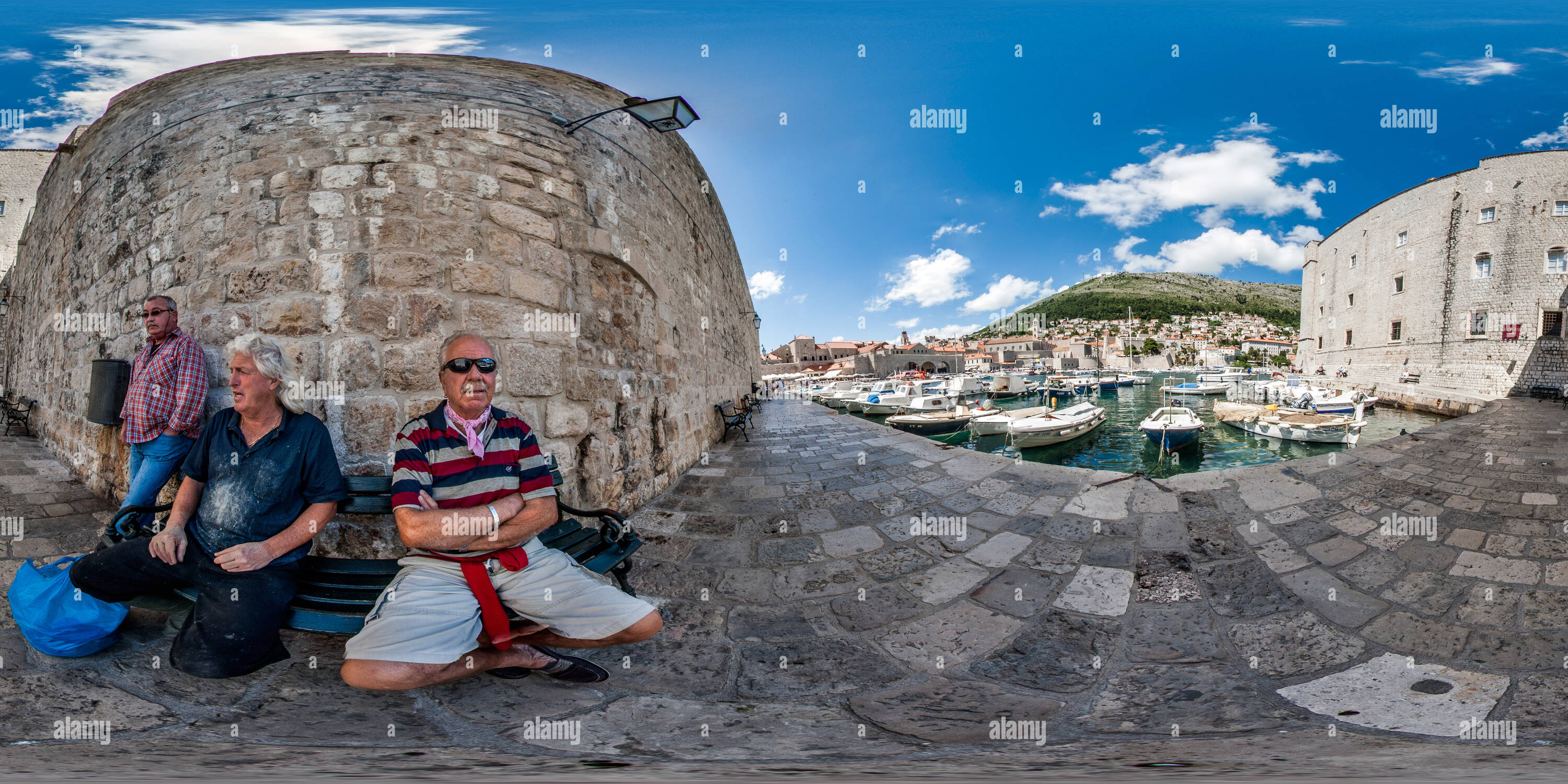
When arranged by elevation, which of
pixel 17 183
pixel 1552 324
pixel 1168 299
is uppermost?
pixel 1168 299

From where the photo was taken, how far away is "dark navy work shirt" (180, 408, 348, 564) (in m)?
2.07

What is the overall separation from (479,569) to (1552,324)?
31.4m

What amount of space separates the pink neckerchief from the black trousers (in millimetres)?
967

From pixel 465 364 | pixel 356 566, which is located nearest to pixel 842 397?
pixel 356 566

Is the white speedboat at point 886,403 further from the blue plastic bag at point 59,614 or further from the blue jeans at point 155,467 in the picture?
the blue plastic bag at point 59,614

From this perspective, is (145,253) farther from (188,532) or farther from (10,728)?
(10,728)

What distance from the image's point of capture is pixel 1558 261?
1678 cm

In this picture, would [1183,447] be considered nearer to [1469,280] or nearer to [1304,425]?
[1304,425]

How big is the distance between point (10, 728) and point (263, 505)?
0.82m

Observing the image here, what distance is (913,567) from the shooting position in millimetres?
2957

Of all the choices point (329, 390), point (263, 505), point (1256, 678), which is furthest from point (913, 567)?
point (329, 390)

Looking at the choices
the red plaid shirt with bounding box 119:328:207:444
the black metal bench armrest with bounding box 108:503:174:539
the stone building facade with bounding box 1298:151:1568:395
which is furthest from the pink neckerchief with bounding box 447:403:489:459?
the stone building facade with bounding box 1298:151:1568:395

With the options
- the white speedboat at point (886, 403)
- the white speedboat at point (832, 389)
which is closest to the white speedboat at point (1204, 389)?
the white speedboat at point (832, 389)

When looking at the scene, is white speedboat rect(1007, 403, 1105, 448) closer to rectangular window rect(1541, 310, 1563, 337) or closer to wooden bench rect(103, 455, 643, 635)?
wooden bench rect(103, 455, 643, 635)
